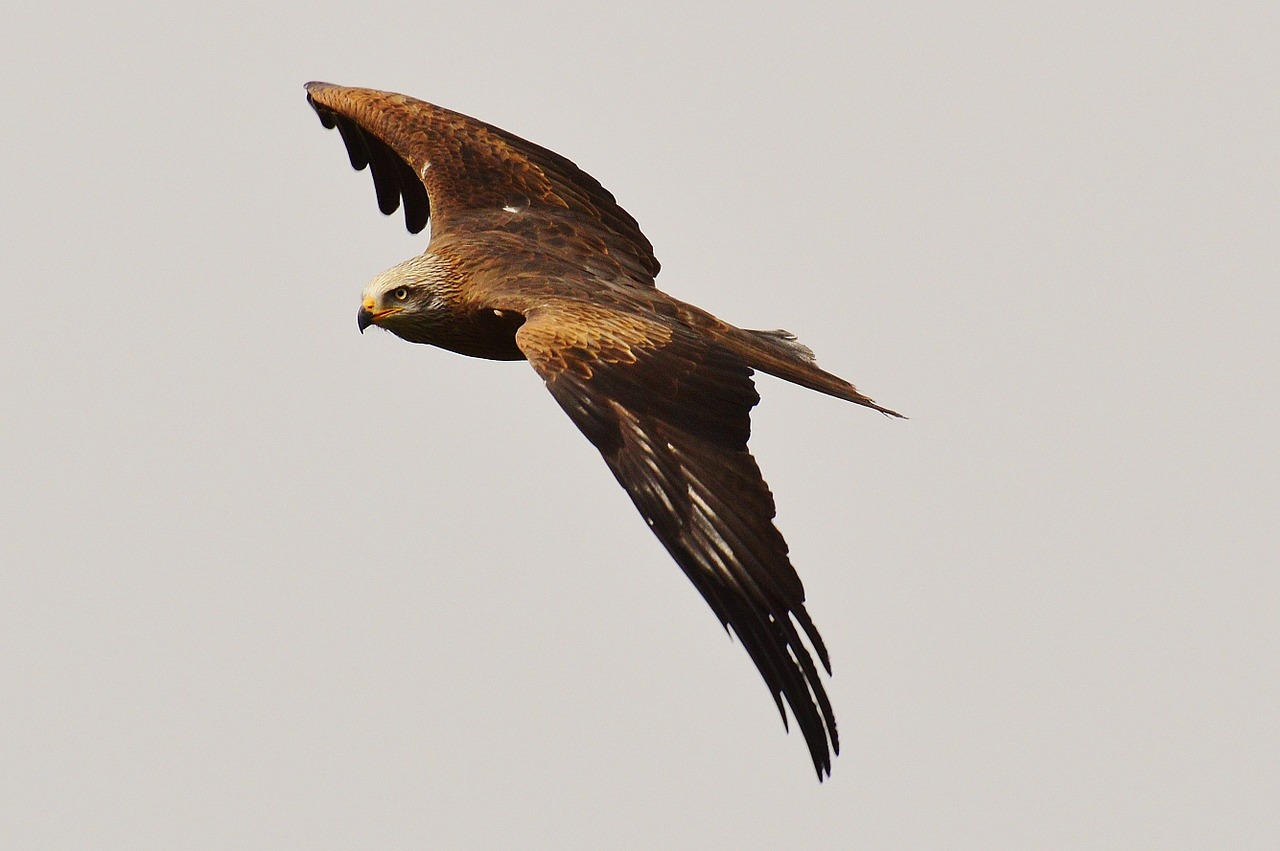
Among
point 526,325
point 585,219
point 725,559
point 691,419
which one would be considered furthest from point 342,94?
point 725,559

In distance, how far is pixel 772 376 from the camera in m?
11.7

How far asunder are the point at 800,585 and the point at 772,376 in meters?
2.09

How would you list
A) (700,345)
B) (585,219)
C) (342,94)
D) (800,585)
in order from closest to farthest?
(800,585) < (700,345) < (585,219) < (342,94)

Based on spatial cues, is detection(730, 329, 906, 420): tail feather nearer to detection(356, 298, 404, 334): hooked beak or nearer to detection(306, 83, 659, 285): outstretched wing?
detection(306, 83, 659, 285): outstretched wing

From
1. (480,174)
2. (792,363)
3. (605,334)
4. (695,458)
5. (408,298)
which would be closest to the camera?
(695,458)

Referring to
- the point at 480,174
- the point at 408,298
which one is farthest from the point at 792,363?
the point at 480,174

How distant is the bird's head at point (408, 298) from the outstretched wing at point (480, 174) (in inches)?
36.3

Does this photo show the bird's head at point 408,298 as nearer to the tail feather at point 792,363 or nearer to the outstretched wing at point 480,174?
the outstretched wing at point 480,174

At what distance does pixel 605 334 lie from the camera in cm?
1105

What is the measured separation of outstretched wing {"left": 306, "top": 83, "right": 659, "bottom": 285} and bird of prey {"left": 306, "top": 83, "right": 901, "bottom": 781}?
0.05 feet

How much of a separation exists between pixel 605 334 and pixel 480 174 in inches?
124

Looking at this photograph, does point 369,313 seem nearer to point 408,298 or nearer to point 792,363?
point 408,298

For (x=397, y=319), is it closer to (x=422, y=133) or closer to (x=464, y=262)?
(x=464, y=262)

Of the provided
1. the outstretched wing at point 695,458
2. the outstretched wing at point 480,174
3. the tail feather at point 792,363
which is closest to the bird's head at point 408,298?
the outstretched wing at point 480,174
